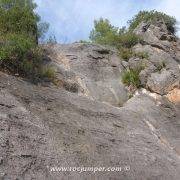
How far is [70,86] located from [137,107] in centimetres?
306

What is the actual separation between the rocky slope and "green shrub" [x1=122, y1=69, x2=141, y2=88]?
29 centimetres

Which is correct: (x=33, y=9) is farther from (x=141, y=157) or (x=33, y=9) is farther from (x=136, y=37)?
(x=141, y=157)

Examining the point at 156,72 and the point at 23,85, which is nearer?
the point at 23,85

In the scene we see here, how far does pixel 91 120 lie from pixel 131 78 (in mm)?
6350

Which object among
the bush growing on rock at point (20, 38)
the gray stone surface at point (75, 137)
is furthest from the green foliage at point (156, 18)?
the gray stone surface at point (75, 137)

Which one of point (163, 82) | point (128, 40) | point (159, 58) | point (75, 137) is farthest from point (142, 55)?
point (75, 137)

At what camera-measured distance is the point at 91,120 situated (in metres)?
15.5

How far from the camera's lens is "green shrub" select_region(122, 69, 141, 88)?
833 inches

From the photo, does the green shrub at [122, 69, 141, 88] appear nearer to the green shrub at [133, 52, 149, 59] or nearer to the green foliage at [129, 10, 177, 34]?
the green shrub at [133, 52, 149, 59]

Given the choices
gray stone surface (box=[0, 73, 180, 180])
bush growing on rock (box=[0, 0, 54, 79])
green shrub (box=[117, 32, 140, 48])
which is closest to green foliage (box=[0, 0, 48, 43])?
bush growing on rock (box=[0, 0, 54, 79])

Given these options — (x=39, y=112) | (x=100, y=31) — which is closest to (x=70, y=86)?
→ (x=39, y=112)

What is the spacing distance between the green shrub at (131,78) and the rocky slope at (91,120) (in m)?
0.29

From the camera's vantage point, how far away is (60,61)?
20.6 m

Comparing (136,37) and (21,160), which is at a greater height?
(136,37)
